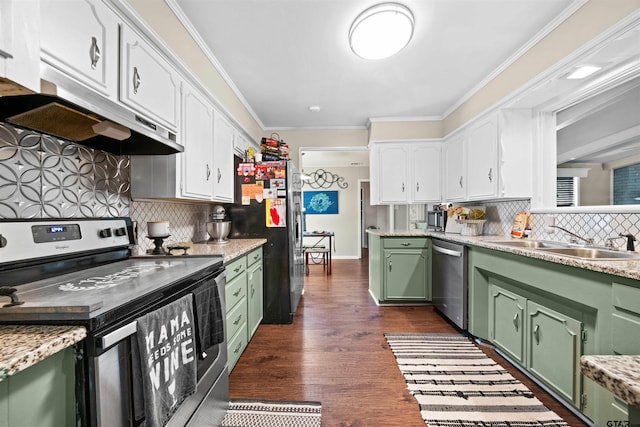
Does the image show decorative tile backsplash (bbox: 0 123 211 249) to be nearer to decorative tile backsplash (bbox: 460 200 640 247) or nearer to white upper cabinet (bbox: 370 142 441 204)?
white upper cabinet (bbox: 370 142 441 204)

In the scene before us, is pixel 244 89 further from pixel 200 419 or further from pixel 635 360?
pixel 635 360

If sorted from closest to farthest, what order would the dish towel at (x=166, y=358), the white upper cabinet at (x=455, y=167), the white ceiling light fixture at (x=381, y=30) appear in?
the dish towel at (x=166, y=358) → the white ceiling light fixture at (x=381, y=30) → the white upper cabinet at (x=455, y=167)

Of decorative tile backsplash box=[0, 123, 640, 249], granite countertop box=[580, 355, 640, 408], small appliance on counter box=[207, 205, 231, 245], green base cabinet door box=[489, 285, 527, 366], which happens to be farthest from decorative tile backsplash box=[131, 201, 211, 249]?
green base cabinet door box=[489, 285, 527, 366]

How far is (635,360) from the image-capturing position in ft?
1.93

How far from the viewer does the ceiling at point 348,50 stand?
6.21 ft

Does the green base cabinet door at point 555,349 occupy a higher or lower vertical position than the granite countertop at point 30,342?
lower

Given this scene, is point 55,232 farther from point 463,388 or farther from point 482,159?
point 482,159

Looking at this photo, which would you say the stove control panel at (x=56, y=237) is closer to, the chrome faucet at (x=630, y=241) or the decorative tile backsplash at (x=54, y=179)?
the decorative tile backsplash at (x=54, y=179)

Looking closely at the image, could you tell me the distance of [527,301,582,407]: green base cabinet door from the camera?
146 centimetres

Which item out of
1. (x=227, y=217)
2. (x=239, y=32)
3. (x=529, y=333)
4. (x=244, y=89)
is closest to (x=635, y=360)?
(x=529, y=333)

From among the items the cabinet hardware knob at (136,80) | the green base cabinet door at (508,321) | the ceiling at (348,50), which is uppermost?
the ceiling at (348,50)

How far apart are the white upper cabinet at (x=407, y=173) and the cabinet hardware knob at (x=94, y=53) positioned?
10.6 feet

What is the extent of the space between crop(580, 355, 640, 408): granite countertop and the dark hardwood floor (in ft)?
4.03

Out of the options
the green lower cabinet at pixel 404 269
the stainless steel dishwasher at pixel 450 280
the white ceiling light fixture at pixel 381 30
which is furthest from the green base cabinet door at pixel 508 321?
the white ceiling light fixture at pixel 381 30
